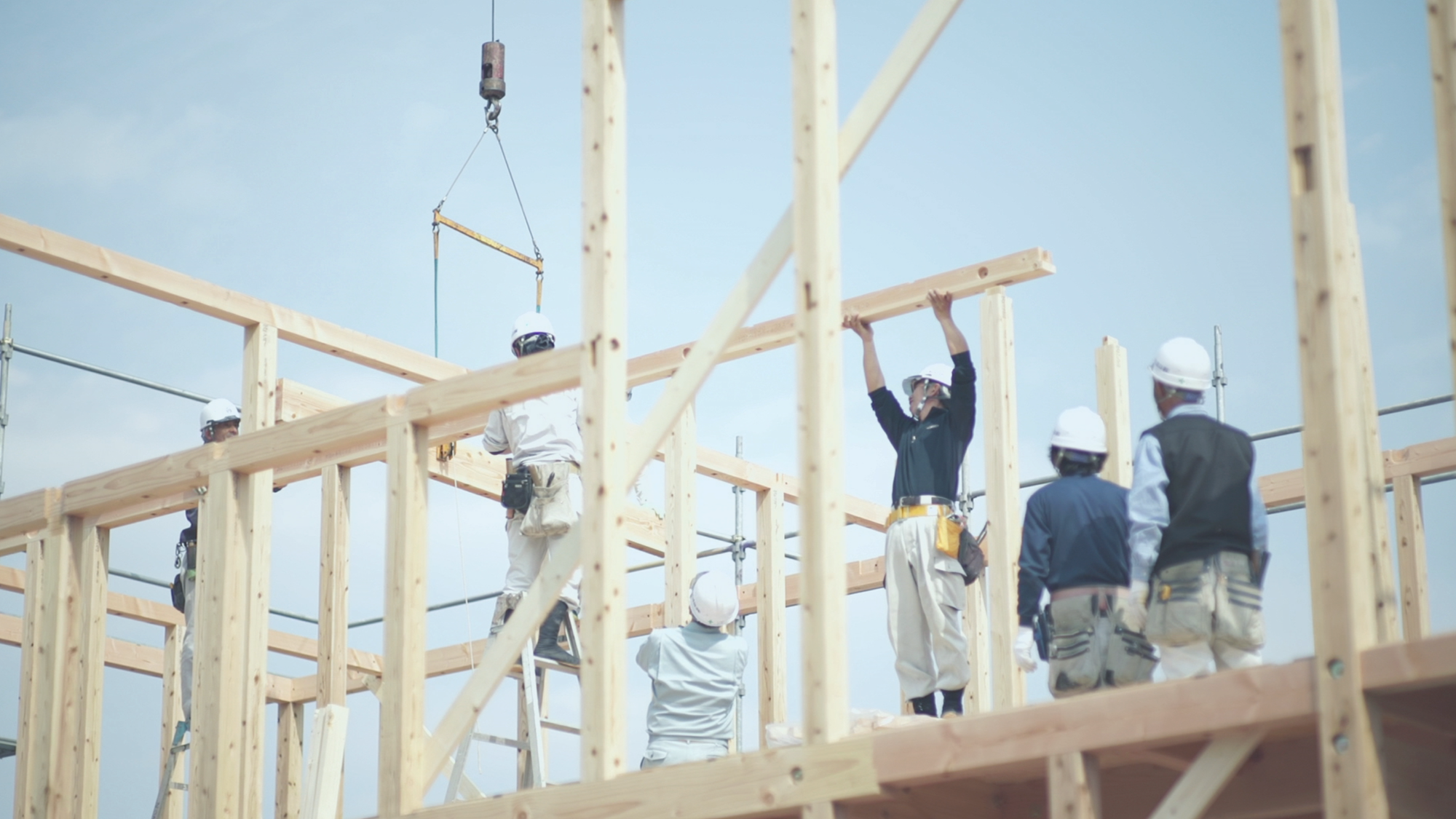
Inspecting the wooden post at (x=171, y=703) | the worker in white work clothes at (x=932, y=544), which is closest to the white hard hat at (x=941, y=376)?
the worker in white work clothes at (x=932, y=544)

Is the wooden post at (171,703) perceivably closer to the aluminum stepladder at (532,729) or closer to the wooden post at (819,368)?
the aluminum stepladder at (532,729)

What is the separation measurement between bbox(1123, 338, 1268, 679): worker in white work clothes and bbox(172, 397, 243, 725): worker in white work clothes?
5.51 m

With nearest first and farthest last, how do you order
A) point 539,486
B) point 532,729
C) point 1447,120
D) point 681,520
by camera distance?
1. point 1447,120
2. point 532,729
3. point 539,486
4. point 681,520

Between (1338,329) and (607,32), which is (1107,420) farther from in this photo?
(1338,329)

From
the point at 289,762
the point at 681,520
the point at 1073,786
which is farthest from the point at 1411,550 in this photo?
the point at 289,762

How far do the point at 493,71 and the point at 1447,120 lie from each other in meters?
8.35

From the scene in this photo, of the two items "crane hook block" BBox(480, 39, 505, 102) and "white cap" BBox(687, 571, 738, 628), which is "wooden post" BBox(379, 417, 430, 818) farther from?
"crane hook block" BBox(480, 39, 505, 102)

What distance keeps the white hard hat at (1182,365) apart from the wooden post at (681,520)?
205 inches

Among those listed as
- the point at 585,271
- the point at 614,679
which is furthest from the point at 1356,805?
the point at 585,271

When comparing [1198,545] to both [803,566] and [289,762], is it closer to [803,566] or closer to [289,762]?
[803,566]

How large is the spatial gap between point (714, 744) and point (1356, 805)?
452 cm

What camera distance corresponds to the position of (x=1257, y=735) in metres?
5.23

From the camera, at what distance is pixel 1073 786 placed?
546cm

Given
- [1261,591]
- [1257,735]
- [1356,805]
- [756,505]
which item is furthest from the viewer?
[756,505]
